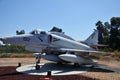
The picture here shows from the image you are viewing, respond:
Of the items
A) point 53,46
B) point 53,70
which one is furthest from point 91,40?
point 53,70

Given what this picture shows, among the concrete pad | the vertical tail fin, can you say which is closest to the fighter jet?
the concrete pad

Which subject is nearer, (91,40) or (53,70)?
(53,70)

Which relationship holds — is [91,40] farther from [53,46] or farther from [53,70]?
[53,70]

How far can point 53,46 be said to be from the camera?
25625 millimetres

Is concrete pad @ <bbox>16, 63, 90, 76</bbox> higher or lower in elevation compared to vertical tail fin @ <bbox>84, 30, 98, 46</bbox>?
lower

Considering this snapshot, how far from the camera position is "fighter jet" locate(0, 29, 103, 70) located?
23075 millimetres

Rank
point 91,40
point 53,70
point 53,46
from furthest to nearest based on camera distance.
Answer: point 91,40
point 53,46
point 53,70

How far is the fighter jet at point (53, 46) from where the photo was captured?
75.7ft

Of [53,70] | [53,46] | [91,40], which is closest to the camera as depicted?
[53,70]

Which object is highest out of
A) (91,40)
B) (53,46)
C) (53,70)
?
(91,40)

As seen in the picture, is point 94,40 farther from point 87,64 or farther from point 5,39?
point 5,39

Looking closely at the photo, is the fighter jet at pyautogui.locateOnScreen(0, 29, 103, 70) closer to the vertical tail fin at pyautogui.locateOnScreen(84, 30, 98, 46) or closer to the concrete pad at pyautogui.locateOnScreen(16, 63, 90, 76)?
the concrete pad at pyautogui.locateOnScreen(16, 63, 90, 76)

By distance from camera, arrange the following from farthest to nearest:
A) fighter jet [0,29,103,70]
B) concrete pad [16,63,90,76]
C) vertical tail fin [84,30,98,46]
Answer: vertical tail fin [84,30,98,46], fighter jet [0,29,103,70], concrete pad [16,63,90,76]

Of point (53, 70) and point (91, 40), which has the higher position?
point (91, 40)
